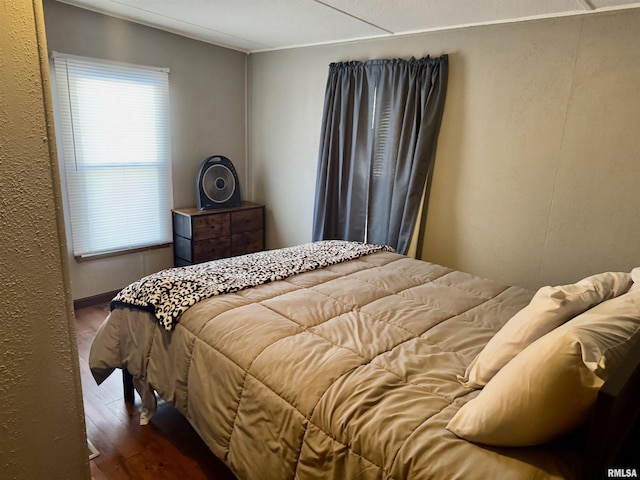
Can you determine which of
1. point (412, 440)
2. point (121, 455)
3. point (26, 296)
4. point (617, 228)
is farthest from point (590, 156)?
point (121, 455)

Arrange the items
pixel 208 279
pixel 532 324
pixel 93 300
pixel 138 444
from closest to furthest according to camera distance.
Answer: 1. pixel 532 324
2. pixel 138 444
3. pixel 208 279
4. pixel 93 300

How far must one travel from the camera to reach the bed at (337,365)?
3.53 feet

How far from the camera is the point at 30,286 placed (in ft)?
2.78

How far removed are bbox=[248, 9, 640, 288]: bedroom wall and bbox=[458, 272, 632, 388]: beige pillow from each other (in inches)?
54.6

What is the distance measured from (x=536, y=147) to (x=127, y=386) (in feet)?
9.45

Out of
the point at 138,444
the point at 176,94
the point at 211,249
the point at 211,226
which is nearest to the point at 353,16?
the point at 176,94

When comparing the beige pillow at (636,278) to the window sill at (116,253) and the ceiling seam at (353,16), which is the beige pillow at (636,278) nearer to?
the ceiling seam at (353,16)

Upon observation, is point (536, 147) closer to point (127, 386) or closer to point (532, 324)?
point (532, 324)

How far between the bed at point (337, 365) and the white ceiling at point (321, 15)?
5.24 ft

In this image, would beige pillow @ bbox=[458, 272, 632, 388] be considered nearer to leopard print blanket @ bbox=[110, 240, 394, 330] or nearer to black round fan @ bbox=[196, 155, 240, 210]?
leopard print blanket @ bbox=[110, 240, 394, 330]

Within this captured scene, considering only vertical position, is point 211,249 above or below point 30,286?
below

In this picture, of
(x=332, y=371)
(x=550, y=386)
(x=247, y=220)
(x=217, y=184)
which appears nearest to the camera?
(x=550, y=386)

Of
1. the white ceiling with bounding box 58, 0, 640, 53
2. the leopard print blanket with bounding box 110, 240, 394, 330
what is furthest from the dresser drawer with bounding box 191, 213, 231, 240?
the white ceiling with bounding box 58, 0, 640, 53

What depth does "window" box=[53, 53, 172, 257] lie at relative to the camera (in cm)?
311
